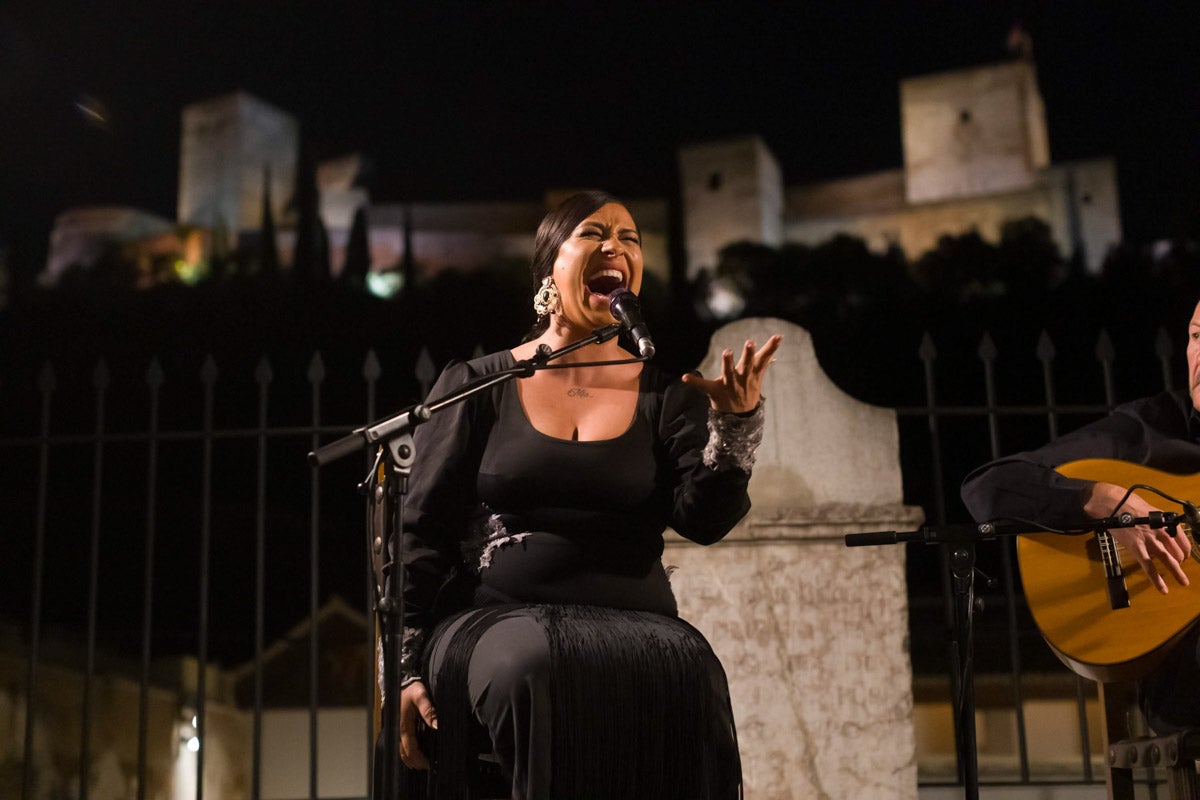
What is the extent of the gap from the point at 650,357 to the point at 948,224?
44678mm

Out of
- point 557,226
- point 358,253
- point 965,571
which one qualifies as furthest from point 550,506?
point 358,253

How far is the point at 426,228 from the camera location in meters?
47.7

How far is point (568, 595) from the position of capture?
8.43ft

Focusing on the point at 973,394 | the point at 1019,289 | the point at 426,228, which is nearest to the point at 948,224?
the point at 1019,289

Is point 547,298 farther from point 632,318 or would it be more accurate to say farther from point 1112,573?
point 1112,573

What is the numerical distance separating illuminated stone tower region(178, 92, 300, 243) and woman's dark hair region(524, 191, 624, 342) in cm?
4826

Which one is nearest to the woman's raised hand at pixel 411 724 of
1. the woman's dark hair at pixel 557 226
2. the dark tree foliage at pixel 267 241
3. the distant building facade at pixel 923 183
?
the woman's dark hair at pixel 557 226

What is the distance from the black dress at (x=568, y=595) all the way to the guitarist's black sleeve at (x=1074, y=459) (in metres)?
1.18

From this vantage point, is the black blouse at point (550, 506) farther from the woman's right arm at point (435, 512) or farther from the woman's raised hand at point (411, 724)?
the woman's raised hand at point (411, 724)

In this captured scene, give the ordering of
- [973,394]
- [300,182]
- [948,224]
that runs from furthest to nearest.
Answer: [300,182] < [948,224] < [973,394]

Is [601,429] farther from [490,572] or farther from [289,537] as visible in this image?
[289,537]

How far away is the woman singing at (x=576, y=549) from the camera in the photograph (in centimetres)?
235

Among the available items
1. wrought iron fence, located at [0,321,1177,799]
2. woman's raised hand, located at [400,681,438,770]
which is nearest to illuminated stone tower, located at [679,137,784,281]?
wrought iron fence, located at [0,321,1177,799]

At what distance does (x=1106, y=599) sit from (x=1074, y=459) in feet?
1.56
